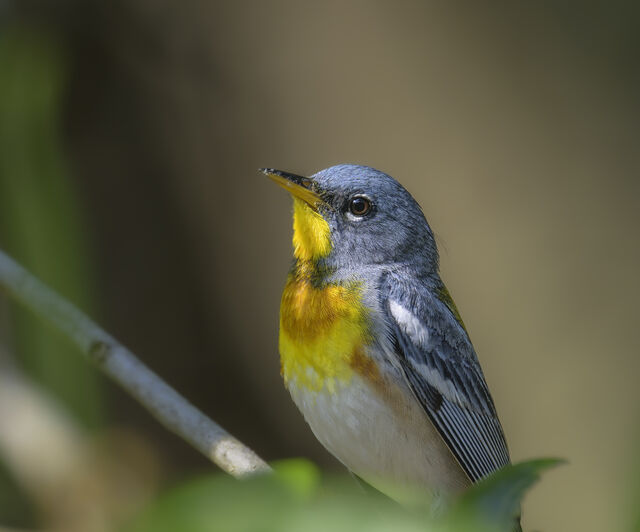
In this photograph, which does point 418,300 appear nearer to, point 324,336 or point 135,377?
point 324,336

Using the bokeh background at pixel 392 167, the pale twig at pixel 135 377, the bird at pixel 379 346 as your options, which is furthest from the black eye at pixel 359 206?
the bokeh background at pixel 392 167

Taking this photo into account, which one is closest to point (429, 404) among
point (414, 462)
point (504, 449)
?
point (414, 462)

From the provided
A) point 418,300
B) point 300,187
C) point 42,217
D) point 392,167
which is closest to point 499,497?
point 418,300

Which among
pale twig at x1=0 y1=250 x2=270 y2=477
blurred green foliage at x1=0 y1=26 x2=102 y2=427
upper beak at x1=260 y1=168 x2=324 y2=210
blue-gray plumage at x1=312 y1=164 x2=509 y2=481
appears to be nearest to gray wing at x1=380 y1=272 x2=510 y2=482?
blue-gray plumage at x1=312 y1=164 x2=509 y2=481

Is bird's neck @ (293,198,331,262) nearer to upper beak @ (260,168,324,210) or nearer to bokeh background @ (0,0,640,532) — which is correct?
upper beak @ (260,168,324,210)

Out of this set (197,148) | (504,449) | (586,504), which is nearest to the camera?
(504,449)

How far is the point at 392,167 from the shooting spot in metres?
5.20

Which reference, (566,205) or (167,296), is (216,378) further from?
(566,205)

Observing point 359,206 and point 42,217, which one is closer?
point 359,206

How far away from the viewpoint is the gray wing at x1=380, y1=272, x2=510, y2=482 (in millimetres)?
3027

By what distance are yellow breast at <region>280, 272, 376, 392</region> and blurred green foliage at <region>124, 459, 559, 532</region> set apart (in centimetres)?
192

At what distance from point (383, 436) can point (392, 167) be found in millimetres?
2629

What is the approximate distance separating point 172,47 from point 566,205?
3002 mm

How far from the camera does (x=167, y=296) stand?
561 centimetres
